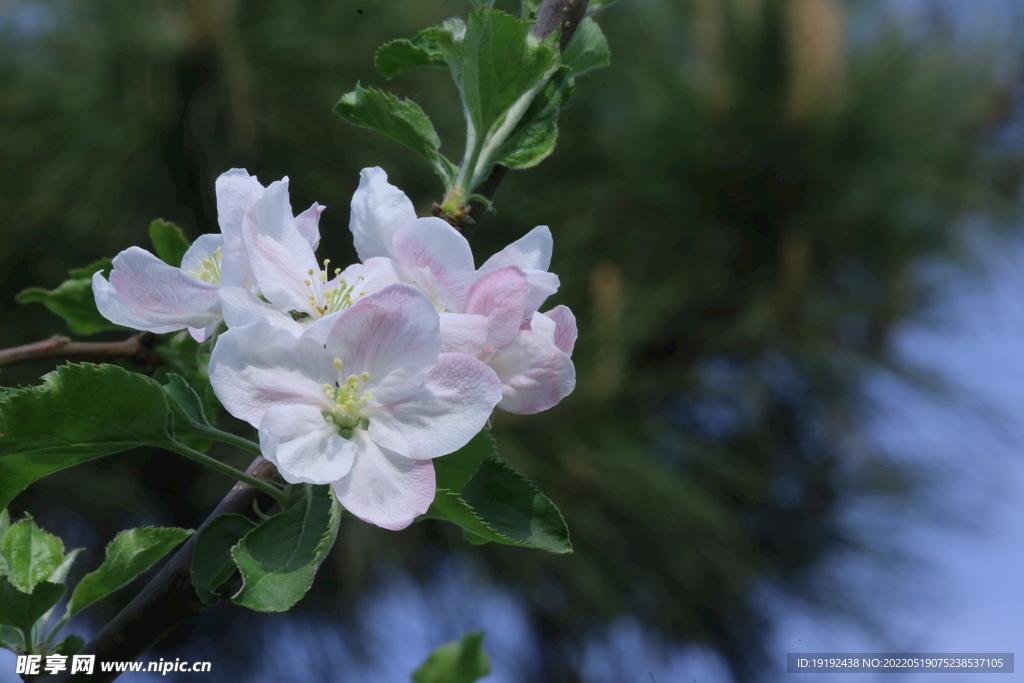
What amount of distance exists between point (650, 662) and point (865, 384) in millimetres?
829

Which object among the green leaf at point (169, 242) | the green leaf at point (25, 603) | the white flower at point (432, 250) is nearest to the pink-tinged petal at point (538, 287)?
the white flower at point (432, 250)

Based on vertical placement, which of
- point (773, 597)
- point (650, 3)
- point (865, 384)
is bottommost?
point (773, 597)

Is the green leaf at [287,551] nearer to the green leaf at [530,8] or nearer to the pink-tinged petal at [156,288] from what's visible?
the pink-tinged petal at [156,288]

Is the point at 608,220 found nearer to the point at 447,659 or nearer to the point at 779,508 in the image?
the point at 779,508

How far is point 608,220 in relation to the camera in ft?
6.78

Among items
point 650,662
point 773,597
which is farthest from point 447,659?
point 773,597

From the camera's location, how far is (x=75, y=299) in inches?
22.7

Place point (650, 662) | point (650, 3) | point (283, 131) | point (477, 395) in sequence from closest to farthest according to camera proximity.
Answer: point (477, 395), point (283, 131), point (650, 662), point (650, 3)

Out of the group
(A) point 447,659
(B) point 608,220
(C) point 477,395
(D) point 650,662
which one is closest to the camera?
(A) point 447,659

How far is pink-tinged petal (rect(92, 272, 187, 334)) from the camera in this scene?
0.33 meters

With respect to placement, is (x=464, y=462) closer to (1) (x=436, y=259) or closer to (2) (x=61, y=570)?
(1) (x=436, y=259)

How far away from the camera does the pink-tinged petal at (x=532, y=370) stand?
30cm

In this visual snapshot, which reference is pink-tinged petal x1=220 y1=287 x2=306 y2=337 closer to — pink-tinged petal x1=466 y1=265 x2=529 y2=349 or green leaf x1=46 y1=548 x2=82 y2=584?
pink-tinged petal x1=466 y1=265 x2=529 y2=349

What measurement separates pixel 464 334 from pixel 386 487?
58 mm
